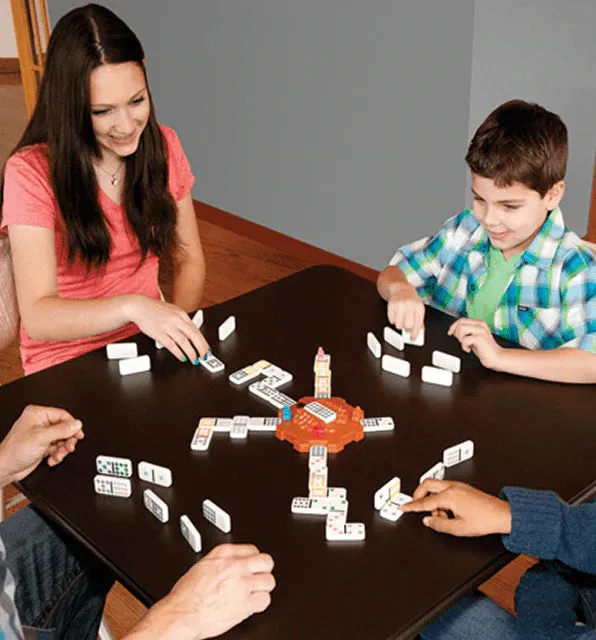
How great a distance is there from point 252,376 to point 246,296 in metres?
0.34

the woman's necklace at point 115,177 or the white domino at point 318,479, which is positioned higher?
the woman's necklace at point 115,177

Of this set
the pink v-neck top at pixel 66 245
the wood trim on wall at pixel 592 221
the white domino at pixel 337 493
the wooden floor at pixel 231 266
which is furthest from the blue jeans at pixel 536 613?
the wood trim on wall at pixel 592 221

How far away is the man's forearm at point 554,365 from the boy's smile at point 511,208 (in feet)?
0.94

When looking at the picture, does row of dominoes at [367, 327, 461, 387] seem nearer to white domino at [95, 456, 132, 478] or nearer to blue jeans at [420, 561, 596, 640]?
blue jeans at [420, 561, 596, 640]

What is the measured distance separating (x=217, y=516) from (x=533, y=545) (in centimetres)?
40

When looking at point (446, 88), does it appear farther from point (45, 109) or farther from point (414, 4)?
point (45, 109)

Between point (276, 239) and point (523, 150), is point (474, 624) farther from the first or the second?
point (276, 239)

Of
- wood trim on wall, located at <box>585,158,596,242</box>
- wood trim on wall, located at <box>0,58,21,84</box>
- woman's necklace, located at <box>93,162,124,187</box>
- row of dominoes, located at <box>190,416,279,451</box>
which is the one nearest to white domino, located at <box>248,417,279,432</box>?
row of dominoes, located at <box>190,416,279,451</box>

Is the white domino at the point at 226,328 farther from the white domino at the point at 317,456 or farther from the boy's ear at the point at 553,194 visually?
the boy's ear at the point at 553,194

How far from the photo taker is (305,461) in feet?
3.90

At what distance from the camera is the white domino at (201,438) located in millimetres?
1210

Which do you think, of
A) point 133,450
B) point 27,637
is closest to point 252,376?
point 133,450

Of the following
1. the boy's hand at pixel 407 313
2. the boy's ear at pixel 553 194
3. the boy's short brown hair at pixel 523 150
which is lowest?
the boy's hand at pixel 407 313

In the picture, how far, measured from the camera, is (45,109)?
1.76 m
